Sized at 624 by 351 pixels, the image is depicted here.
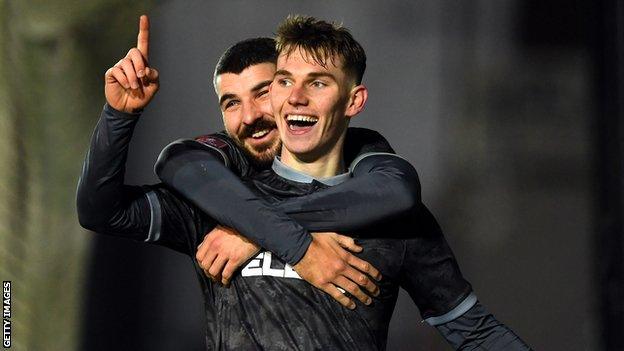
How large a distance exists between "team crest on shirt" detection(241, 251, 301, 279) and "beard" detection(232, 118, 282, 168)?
34cm

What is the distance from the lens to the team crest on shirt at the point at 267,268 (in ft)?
6.67

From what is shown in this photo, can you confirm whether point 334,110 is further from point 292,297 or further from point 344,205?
point 292,297

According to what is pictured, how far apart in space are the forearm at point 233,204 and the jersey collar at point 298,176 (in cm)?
11

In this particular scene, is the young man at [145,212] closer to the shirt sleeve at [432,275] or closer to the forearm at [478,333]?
the shirt sleeve at [432,275]

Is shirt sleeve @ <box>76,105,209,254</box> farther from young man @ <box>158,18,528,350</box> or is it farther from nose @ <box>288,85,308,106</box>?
nose @ <box>288,85,308,106</box>

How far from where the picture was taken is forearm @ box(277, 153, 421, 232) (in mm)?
2025

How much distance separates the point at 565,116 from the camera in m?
3.51

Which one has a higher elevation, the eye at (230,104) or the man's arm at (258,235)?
the eye at (230,104)

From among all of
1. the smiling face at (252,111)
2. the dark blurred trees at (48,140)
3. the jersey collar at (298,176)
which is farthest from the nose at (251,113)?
the dark blurred trees at (48,140)

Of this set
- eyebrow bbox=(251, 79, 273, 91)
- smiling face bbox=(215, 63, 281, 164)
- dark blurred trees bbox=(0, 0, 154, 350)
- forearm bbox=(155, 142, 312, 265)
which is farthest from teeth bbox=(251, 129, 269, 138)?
dark blurred trees bbox=(0, 0, 154, 350)

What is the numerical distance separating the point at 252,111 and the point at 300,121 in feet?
1.16

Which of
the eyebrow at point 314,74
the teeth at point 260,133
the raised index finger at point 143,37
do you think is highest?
the raised index finger at point 143,37

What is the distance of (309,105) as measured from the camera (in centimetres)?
208

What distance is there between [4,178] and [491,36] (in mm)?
1548
